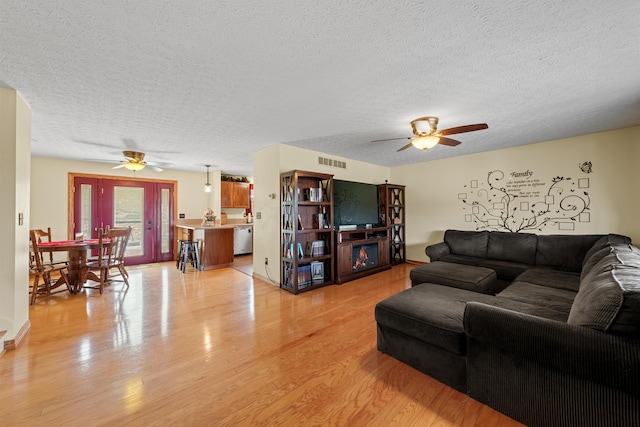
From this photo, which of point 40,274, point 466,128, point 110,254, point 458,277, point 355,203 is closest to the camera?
point 466,128

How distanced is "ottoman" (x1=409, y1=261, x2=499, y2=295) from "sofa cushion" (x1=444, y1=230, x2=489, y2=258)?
1.24m

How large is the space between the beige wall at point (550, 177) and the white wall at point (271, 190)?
2195 mm

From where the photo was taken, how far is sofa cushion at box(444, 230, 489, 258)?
434 centimetres

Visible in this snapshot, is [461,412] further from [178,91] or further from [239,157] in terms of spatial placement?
[239,157]

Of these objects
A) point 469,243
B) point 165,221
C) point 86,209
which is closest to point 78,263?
point 86,209

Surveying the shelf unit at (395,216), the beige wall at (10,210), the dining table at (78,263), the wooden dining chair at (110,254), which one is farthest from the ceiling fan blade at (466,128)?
the dining table at (78,263)

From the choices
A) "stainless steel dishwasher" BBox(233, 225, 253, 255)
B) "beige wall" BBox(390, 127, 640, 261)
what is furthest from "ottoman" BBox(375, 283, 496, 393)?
"stainless steel dishwasher" BBox(233, 225, 253, 255)

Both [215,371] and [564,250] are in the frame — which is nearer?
[215,371]

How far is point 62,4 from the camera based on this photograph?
137cm

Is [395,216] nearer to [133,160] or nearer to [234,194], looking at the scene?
[234,194]

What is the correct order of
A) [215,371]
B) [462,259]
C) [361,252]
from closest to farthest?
1. [215,371]
2. [462,259]
3. [361,252]

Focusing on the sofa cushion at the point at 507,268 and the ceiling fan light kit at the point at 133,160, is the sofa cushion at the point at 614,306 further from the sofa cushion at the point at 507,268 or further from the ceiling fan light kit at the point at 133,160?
the ceiling fan light kit at the point at 133,160

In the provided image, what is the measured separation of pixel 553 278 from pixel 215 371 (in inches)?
145

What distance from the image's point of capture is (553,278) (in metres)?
2.90
